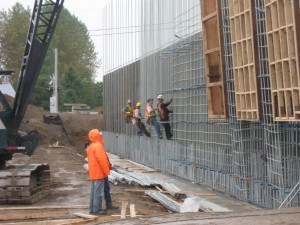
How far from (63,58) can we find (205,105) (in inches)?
2678

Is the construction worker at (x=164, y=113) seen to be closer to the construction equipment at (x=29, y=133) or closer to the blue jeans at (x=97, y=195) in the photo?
the construction equipment at (x=29, y=133)

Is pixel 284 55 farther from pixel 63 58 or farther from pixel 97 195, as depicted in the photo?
pixel 63 58

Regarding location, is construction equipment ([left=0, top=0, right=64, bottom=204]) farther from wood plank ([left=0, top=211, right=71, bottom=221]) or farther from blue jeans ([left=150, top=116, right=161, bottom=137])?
blue jeans ([left=150, top=116, right=161, bottom=137])

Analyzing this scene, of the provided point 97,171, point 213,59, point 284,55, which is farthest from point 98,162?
point 284,55

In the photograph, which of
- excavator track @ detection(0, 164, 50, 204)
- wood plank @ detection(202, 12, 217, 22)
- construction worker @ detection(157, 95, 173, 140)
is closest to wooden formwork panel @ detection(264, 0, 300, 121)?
wood plank @ detection(202, 12, 217, 22)

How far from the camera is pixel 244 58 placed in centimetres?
1145

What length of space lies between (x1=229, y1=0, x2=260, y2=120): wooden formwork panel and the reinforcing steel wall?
37 millimetres

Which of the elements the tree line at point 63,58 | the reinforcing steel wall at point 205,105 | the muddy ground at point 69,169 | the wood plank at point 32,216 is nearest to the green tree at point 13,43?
the tree line at point 63,58

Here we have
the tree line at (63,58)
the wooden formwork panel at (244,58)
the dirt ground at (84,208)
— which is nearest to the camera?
the dirt ground at (84,208)

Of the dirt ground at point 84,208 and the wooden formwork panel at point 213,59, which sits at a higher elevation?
the wooden formwork panel at point 213,59

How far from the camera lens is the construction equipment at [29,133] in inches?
512

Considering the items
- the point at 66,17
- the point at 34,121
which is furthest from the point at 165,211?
the point at 66,17

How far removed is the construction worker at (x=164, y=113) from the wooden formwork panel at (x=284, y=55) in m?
8.04

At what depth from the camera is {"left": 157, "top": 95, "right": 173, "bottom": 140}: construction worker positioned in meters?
18.2
